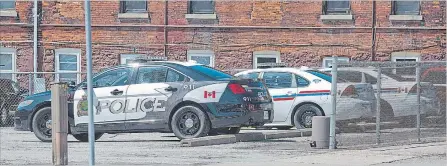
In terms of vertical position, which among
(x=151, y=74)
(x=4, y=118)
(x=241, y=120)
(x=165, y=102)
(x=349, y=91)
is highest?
(x=151, y=74)

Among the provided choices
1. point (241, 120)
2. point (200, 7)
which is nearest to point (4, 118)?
point (200, 7)

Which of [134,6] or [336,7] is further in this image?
[134,6]

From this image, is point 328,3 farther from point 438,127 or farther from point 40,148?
point 40,148

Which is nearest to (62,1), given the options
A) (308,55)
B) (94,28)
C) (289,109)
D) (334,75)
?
(94,28)

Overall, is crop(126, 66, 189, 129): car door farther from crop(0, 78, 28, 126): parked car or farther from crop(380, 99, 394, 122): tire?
crop(0, 78, 28, 126): parked car

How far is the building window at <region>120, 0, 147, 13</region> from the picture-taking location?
102 feet

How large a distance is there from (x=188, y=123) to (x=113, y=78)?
162 centimetres

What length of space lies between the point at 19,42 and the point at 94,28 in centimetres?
231

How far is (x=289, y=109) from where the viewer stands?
2095 cm

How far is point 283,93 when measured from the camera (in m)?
21.0

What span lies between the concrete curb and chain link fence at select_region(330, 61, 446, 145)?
174 cm

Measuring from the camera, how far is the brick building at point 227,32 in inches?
1186

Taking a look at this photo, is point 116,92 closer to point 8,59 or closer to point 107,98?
point 107,98

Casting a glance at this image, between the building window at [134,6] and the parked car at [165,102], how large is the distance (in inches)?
513
